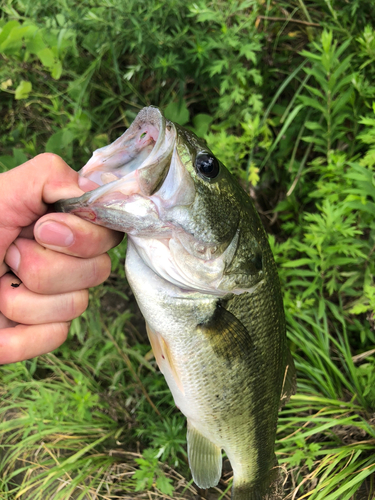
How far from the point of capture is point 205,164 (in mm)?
1107

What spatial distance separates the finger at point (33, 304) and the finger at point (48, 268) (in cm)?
6

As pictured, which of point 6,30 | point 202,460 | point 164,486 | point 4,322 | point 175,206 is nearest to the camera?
point 175,206

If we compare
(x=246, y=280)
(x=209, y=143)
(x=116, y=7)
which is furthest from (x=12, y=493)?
(x=116, y=7)

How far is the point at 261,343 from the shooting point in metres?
1.35

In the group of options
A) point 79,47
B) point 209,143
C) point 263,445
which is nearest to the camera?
point 263,445

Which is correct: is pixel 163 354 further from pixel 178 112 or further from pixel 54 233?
pixel 178 112

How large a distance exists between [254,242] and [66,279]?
71 cm

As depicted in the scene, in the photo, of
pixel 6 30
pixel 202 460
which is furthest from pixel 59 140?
pixel 202 460

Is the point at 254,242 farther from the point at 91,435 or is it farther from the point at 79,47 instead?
the point at 79,47

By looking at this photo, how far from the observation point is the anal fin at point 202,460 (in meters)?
1.61

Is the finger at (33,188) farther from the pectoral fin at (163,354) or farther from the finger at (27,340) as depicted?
the pectoral fin at (163,354)

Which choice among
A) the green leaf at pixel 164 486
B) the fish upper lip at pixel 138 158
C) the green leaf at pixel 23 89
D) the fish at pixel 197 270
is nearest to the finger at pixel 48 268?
the fish at pixel 197 270

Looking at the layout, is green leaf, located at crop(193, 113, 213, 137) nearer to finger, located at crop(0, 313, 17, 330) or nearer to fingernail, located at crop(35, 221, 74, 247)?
fingernail, located at crop(35, 221, 74, 247)

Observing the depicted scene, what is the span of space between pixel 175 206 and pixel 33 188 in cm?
51
